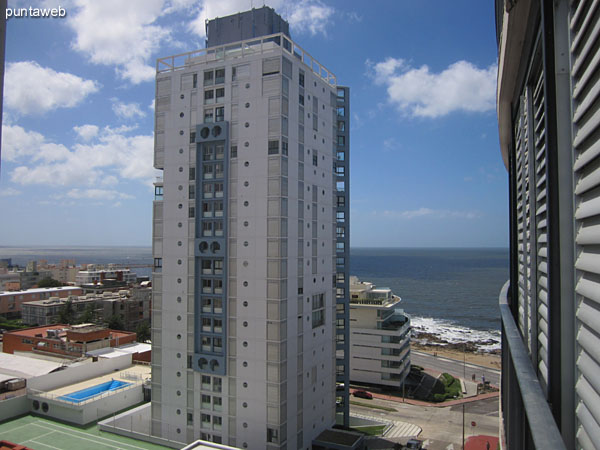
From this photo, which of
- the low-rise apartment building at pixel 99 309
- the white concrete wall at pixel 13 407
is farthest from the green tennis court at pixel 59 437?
the low-rise apartment building at pixel 99 309

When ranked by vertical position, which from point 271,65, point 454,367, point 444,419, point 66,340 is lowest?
point 454,367

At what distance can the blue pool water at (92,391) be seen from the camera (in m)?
37.0

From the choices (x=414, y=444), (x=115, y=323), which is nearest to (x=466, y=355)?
(x=414, y=444)

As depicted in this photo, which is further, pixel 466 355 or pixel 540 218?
pixel 466 355

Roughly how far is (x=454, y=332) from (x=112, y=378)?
80997 mm

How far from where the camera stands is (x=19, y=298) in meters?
102

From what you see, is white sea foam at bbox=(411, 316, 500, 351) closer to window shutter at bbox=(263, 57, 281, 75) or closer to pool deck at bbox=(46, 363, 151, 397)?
pool deck at bbox=(46, 363, 151, 397)

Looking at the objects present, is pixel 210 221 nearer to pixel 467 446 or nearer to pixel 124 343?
pixel 467 446

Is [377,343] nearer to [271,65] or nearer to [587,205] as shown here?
[271,65]

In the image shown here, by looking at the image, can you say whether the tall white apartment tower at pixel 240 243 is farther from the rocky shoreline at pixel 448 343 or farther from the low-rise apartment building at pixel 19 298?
the low-rise apartment building at pixel 19 298

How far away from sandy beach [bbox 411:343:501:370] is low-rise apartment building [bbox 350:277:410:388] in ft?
75.8

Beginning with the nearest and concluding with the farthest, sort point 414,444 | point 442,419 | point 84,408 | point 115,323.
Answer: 1. point 84,408
2. point 414,444
3. point 442,419
4. point 115,323

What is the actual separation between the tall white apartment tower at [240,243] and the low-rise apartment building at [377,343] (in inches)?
909

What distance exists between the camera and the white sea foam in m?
94.9
